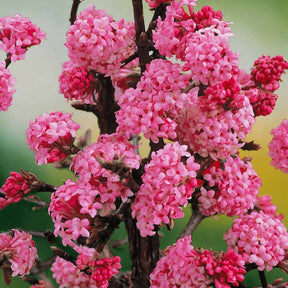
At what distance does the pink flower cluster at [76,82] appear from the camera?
106 cm

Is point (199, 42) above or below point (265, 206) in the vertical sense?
above

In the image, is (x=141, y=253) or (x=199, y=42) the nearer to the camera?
(x=199, y=42)

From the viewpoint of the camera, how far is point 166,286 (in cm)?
106

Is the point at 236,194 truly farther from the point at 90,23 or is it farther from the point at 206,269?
the point at 90,23

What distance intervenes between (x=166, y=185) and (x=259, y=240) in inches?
11.5

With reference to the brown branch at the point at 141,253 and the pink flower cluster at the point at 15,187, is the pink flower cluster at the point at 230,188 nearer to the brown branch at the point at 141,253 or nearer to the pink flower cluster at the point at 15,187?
the brown branch at the point at 141,253

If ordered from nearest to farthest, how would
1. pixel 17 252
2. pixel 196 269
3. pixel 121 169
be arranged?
pixel 121 169
pixel 196 269
pixel 17 252

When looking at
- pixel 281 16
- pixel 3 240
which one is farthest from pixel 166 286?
pixel 281 16

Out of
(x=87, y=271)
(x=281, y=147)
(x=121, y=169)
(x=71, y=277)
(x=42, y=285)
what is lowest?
(x=42, y=285)

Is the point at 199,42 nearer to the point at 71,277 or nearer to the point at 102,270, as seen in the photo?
the point at 102,270

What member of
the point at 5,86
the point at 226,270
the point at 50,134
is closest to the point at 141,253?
the point at 226,270

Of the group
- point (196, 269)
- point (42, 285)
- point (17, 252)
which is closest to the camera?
point (196, 269)

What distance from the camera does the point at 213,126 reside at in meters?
0.96

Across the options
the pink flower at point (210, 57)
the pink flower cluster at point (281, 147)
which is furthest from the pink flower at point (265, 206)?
the pink flower at point (210, 57)
